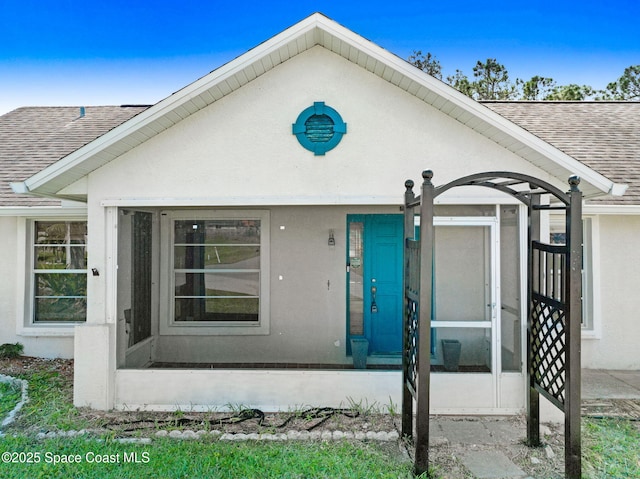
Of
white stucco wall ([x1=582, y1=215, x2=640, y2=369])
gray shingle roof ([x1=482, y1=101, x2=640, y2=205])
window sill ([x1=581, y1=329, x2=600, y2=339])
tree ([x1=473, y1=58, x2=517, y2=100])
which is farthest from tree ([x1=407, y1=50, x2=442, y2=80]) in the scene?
window sill ([x1=581, y1=329, x2=600, y2=339])

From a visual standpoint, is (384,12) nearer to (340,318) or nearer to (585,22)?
(585,22)

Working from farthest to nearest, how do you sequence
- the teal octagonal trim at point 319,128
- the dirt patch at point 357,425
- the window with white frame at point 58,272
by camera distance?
1. the window with white frame at point 58,272
2. the teal octagonal trim at point 319,128
3. the dirt patch at point 357,425

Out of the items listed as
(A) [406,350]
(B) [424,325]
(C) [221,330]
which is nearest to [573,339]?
(B) [424,325]

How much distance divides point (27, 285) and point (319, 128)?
6.80m

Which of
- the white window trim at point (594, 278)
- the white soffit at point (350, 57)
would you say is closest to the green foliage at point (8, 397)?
the white soffit at point (350, 57)

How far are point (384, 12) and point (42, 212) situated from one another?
14934 mm

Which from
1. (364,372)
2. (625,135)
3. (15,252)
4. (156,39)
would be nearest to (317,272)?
(364,372)

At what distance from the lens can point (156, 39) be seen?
17125 millimetres

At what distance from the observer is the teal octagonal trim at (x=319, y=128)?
6094 millimetres

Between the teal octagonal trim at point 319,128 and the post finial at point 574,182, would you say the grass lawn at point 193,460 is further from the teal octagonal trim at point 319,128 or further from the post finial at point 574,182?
the teal octagonal trim at point 319,128

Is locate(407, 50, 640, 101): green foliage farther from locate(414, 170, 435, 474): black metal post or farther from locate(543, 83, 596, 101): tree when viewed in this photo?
locate(414, 170, 435, 474): black metal post

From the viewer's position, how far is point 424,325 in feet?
14.8

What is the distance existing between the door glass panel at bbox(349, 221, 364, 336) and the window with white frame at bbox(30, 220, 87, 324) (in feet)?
17.2

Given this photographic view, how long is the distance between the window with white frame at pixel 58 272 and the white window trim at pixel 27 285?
6 cm
